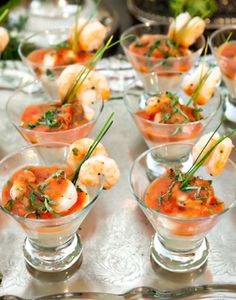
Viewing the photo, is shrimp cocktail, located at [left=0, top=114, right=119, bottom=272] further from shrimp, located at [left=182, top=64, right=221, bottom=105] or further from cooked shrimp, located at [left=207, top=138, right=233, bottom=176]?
shrimp, located at [left=182, top=64, right=221, bottom=105]

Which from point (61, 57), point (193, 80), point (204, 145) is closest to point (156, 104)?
point (193, 80)

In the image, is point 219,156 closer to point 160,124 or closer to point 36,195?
point 160,124

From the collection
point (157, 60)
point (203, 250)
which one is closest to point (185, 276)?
point (203, 250)

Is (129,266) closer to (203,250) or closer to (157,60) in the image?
(203,250)

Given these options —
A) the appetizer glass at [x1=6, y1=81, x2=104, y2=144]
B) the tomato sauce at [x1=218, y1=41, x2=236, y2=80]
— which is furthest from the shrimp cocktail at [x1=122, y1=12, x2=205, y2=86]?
the appetizer glass at [x1=6, y1=81, x2=104, y2=144]

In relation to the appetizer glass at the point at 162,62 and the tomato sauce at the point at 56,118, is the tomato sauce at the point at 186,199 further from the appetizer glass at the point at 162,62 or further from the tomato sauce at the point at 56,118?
the appetizer glass at the point at 162,62
